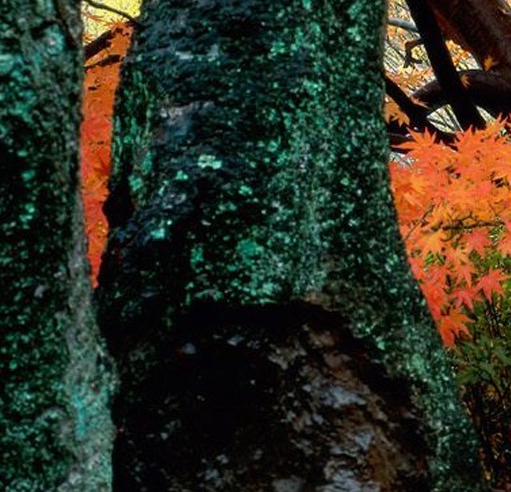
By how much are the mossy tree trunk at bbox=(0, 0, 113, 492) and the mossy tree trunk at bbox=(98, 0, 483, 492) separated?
0.29 metres

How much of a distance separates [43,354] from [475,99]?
562 centimetres

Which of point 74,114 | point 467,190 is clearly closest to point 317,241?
point 74,114

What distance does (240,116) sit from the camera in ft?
5.41

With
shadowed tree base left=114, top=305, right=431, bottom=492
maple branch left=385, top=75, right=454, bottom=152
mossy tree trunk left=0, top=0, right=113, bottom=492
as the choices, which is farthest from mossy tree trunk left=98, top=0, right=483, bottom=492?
maple branch left=385, top=75, right=454, bottom=152

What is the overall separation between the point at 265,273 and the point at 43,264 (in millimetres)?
567

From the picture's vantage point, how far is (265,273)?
62.3 inches

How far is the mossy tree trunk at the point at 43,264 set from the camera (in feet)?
3.54

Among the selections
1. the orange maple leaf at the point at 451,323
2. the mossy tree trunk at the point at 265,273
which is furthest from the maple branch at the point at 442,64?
the mossy tree trunk at the point at 265,273

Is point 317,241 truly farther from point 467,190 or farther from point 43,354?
point 467,190

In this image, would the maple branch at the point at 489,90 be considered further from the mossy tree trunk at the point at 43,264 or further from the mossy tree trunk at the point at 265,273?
the mossy tree trunk at the point at 43,264

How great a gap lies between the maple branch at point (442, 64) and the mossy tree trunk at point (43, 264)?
173 inches

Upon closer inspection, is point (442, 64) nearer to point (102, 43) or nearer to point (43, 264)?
point (102, 43)

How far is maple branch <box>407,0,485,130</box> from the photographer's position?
524 cm

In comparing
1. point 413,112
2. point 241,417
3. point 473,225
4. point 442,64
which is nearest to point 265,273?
point 241,417
